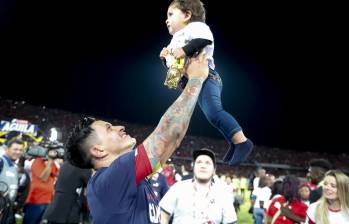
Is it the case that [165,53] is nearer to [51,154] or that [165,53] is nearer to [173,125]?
[173,125]

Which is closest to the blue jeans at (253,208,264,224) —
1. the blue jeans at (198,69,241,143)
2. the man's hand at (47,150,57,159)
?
the man's hand at (47,150,57,159)

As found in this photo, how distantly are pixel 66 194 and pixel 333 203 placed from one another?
13.0 feet

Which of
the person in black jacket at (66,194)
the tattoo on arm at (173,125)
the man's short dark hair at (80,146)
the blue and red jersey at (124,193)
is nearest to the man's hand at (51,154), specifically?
the person in black jacket at (66,194)

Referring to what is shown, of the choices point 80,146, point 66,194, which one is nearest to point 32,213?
point 66,194

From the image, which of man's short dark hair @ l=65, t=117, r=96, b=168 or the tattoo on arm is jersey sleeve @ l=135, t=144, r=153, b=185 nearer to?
the tattoo on arm

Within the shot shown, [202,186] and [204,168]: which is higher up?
[204,168]

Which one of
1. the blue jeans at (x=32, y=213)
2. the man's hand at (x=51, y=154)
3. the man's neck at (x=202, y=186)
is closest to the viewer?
the man's neck at (x=202, y=186)

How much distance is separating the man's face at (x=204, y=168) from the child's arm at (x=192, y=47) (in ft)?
8.52

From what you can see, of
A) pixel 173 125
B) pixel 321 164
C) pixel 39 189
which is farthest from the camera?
pixel 39 189

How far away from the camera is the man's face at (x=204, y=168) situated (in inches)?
196

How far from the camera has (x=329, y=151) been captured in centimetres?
6259

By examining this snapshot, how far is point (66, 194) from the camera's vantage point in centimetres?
682

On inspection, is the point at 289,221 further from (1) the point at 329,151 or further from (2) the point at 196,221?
(1) the point at 329,151

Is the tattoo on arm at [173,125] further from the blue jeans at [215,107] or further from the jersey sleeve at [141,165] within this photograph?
the blue jeans at [215,107]
